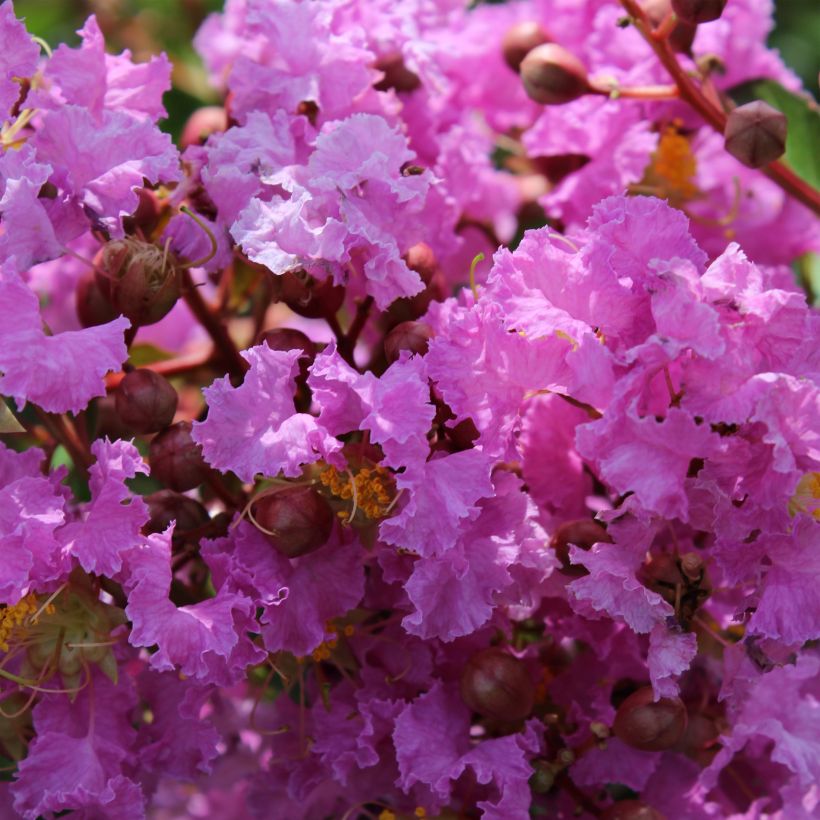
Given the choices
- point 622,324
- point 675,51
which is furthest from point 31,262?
point 675,51

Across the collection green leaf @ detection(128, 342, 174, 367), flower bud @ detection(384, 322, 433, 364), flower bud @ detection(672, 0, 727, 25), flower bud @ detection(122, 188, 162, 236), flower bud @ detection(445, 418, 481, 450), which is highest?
flower bud @ detection(672, 0, 727, 25)

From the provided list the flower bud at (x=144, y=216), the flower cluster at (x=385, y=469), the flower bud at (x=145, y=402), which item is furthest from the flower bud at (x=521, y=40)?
the flower bud at (x=145, y=402)

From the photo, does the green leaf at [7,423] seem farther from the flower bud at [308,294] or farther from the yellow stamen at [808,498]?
the yellow stamen at [808,498]

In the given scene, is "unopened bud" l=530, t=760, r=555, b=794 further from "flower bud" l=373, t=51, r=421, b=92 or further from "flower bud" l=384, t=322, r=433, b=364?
"flower bud" l=373, t=51, r=421, b=92

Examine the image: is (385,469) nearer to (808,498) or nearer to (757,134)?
(808,498)

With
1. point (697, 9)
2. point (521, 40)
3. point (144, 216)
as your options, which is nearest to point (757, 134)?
point (697, 9)

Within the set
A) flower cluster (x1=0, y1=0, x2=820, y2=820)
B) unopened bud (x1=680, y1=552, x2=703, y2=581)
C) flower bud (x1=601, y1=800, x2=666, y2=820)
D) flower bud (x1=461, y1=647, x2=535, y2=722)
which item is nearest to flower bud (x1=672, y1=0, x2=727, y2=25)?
flower cluster (x1=0, y1=0, x2=820, y2=820)
